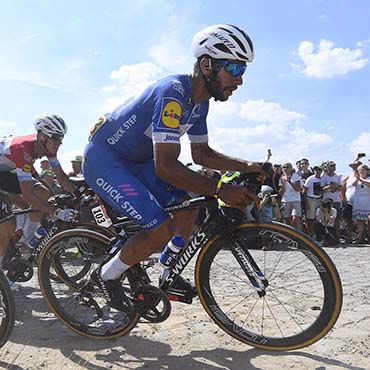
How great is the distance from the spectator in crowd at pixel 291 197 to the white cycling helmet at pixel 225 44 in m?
8.85

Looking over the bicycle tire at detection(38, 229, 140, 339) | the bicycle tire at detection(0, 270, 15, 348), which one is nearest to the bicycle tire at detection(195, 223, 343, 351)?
the bicycle tire at detection(38, 229, 140, 339)

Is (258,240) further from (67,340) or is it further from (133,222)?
(67,340)

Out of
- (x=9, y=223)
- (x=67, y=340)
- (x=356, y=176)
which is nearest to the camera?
(x=67, y=340)

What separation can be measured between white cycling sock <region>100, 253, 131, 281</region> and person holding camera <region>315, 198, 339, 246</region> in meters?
8.64

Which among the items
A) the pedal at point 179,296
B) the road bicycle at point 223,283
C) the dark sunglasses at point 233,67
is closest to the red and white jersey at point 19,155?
the road bicycle at point 223,283

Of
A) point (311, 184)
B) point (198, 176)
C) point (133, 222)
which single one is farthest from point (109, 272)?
point (311, 184)

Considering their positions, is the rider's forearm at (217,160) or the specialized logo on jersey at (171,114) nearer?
the specialized logo on jersey at (171,114)

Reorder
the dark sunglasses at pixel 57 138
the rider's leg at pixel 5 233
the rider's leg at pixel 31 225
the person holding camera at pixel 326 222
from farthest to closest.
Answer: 1. the person holding camera at pixel 326 222
2. the rider's leg at pixel 31 225
3. the dark sunglasses at pixel 57 138
4. the rider's leg at pixel 5 233

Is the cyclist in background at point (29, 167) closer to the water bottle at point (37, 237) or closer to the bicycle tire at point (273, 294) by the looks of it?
the water bottle at point (37, 237)

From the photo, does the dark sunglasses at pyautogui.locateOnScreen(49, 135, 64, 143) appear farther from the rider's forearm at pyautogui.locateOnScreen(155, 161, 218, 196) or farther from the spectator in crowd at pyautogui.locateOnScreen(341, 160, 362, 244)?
the spectator in crowd at pyautogui.locateOnScreen(341, 160, 362, 244)

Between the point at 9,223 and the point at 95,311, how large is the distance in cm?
212

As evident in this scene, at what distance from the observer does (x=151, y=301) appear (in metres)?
3.80

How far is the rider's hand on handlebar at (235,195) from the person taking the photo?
11.3 feet

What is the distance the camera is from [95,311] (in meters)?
4.41
